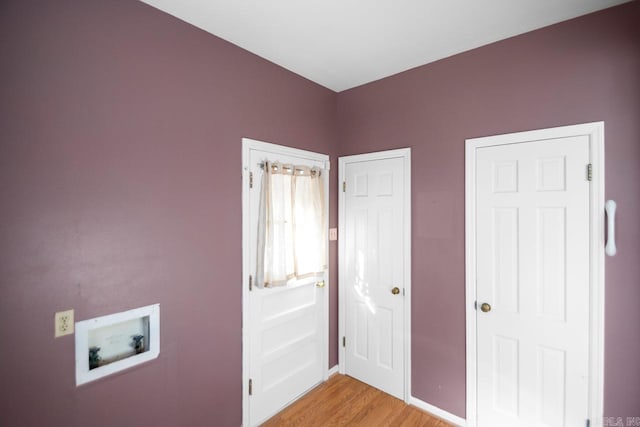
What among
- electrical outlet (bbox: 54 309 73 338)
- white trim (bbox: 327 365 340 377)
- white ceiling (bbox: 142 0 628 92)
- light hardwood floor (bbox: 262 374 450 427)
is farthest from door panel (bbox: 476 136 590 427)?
electrical outlet (bbox: 54 309 73 338)

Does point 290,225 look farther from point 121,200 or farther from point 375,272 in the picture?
point 121,200

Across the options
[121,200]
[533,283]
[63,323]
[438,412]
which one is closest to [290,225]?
[121,200]

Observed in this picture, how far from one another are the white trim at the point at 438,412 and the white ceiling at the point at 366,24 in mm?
2813

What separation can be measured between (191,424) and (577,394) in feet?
7.99

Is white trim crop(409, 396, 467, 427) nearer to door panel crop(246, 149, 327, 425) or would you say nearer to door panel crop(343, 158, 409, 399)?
door panel crop(343, 158, 409, 399)

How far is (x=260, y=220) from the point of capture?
226 cm

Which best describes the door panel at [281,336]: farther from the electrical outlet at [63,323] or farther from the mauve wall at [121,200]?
the electrical outlet at [63,323]

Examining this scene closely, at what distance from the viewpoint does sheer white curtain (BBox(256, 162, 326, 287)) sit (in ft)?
7.41

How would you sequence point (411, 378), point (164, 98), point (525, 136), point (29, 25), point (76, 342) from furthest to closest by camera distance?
point (411, 378), point (525, 136), point (164, 98), point (76, 342), point (29, 25)

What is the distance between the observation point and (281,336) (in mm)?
2449

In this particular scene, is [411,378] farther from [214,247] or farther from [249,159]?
[249,159]

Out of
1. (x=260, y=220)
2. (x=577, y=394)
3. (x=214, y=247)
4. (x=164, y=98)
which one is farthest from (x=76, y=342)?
(x=577, y=394)

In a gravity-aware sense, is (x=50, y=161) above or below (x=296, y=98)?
below

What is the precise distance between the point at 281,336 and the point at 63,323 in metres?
1.47
